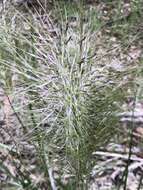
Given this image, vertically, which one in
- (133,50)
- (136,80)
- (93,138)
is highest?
(136,80)

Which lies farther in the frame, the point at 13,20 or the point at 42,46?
the point at 13,20

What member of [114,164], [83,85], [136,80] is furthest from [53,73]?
[114,164]

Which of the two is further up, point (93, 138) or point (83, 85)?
point (83, 85)

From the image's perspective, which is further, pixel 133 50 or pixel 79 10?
pixel 133 50

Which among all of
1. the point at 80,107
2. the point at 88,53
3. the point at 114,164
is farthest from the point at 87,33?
the point at 114,164

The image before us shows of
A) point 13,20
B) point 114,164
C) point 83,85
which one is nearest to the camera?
point 83,85

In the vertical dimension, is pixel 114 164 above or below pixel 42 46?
below

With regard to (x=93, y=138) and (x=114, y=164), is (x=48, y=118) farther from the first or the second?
(x=114, y=164)

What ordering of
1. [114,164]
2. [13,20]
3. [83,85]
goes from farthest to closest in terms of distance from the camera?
[114,164] → [13,20] → [83,85]

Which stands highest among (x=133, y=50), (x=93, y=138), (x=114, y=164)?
(x=93, y=138)
